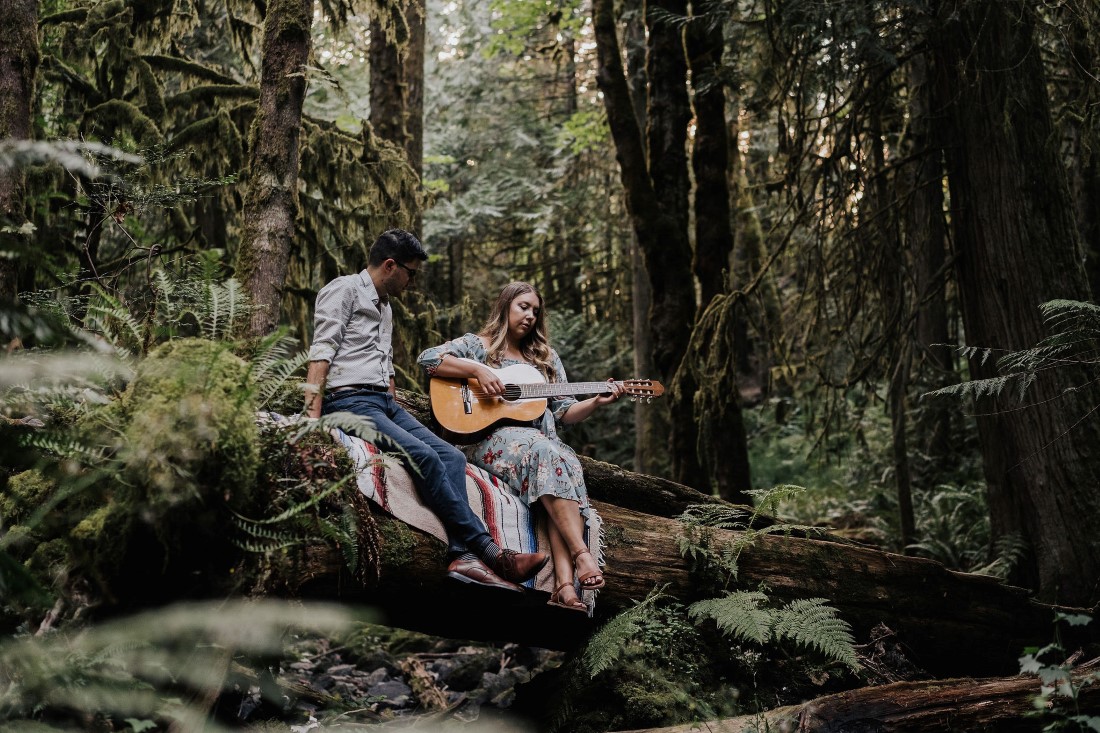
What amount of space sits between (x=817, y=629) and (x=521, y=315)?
2.73m

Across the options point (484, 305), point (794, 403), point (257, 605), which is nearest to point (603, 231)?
point (484, 305)

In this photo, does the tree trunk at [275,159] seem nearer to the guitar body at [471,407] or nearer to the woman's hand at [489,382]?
the guitar body at [471,407]

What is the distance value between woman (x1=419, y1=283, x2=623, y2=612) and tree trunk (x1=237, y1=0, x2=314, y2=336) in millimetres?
1111

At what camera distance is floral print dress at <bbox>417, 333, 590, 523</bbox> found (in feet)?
16.4

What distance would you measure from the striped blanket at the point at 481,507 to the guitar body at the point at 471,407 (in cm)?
33

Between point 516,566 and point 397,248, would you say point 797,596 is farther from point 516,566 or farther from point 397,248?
point 397,248

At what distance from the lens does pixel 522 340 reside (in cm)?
589

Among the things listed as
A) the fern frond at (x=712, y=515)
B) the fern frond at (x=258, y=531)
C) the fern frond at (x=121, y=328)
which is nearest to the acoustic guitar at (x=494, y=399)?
the fern frond at (x=712, y=515)

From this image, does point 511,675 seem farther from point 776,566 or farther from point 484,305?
point 484,305

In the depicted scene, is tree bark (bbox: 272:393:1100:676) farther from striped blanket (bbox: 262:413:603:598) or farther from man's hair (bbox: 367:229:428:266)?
man's hair (bbox: 367:229:428:266)

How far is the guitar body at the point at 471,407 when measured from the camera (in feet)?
17.5

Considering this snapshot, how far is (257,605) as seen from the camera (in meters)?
3.16

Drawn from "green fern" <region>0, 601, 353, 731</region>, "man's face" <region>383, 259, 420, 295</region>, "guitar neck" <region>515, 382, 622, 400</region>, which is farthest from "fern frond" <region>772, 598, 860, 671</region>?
"man's face" <region>383, 259, 420, 295</region>

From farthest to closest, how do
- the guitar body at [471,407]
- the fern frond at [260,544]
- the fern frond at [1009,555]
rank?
the fern frond at [1009,555], the guitar body at [471,407], the fern frond at [260,544]
